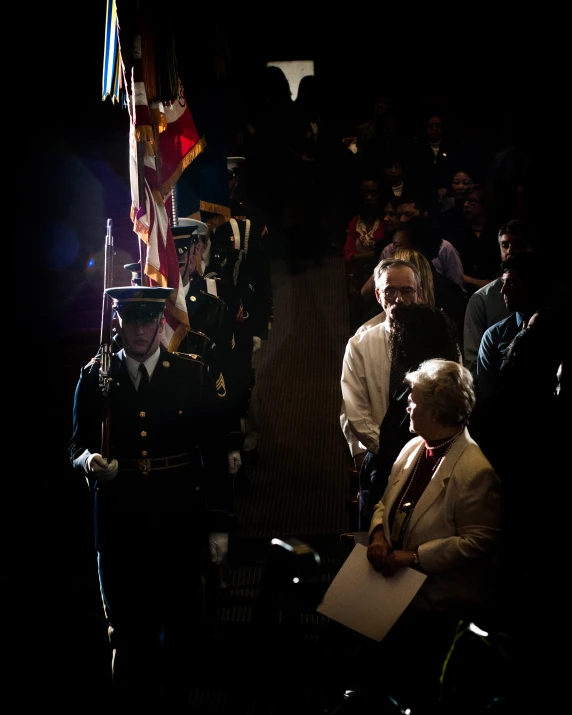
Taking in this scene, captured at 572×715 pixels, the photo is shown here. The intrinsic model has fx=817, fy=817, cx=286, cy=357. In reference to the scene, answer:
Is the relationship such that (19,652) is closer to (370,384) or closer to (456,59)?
(370,384)

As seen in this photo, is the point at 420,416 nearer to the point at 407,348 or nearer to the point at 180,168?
the point at 407,348

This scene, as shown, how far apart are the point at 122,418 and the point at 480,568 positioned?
4.62ft

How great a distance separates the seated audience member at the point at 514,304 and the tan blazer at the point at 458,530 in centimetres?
95

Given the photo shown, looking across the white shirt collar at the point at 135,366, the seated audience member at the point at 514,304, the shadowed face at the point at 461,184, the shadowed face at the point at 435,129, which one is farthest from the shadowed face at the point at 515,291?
the shadowed face at the point at 435,129

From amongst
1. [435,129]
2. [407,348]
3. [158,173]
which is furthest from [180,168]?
[435,129]

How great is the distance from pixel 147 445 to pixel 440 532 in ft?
3.82

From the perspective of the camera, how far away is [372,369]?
3.51 metres

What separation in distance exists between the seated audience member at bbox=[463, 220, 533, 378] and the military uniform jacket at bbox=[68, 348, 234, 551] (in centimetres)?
168

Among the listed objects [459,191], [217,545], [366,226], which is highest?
[459,191]

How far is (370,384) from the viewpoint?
11.5 feet

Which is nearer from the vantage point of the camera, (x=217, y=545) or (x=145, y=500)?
(x=145, y=500)

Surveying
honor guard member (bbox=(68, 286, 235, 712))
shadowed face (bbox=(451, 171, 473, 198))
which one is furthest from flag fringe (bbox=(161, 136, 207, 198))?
shadowed face (bbox=(451, 171, 473, 198))

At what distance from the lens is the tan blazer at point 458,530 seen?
251 cm

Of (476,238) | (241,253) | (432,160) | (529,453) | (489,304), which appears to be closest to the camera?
(529,453)
